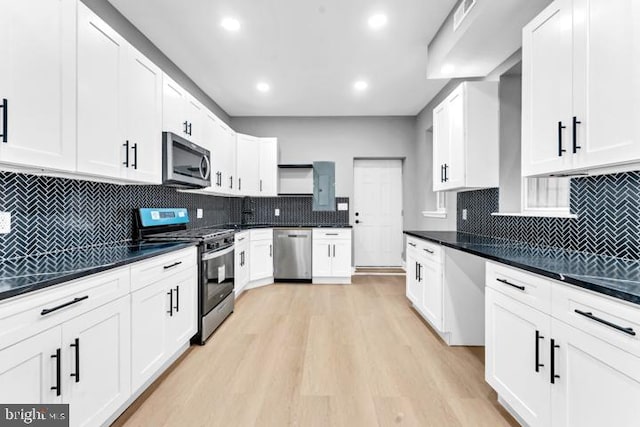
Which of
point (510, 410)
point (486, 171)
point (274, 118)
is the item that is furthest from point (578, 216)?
point (274, 118)

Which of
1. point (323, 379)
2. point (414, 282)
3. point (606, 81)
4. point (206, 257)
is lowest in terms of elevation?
point (323, 379)

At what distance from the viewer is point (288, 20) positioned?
2768 millimetres

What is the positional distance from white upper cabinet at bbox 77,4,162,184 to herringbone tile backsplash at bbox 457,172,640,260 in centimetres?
296

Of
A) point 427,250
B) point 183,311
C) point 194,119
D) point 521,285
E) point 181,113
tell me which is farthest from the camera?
point 194,119

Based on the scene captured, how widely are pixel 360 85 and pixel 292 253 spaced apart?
2650 millimetres

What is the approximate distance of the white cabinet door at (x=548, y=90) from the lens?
1.59 metres

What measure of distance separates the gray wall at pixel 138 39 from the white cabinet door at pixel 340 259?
9.58 ft

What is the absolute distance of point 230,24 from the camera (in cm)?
282

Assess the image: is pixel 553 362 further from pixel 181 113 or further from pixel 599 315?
pixel 181 113

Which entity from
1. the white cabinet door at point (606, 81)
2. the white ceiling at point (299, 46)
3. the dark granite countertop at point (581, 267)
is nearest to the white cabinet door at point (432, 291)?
the dark granite countertop at point (581, 267)

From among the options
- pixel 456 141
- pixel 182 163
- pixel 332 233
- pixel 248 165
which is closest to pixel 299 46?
pixel 182 163

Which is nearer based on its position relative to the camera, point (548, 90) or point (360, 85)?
point (548, 90)

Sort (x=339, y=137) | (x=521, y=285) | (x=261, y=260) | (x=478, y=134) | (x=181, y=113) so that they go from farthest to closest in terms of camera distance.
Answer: (x=339, y=137) → (x=261, y=260) → (x=181, y=113) → (x=478, y=134) → (x=521, y=285)

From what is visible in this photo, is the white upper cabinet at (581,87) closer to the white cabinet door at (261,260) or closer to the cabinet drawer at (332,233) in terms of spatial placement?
the cabinet drawer at (332,233)
